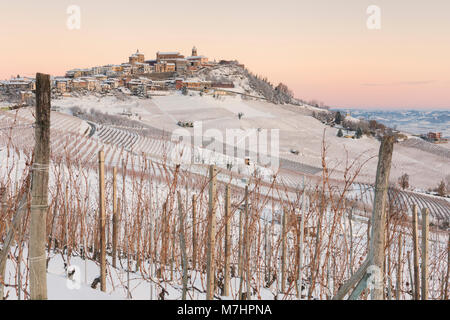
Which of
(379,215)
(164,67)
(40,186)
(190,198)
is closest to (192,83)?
(164,67)

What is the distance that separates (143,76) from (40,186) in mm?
63762

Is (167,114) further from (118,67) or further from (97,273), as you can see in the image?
(97,273)

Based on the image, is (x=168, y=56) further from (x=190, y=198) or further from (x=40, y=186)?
(x=40, y=186)

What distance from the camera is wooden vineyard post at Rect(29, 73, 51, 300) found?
4.07 feet

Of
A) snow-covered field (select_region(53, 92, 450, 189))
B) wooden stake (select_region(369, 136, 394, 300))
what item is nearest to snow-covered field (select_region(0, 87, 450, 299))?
snow-covered field (select_region(53, 92, 450, 189))

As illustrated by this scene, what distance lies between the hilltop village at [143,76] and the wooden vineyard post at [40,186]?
42676mm

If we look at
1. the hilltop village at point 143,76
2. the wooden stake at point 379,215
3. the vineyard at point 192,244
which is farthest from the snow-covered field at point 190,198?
the hilltop village at point 143,76

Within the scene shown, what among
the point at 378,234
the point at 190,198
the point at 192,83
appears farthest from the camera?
the point at 192,83

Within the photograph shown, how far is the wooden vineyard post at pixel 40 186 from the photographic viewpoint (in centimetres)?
124

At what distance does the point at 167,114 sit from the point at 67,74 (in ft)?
107

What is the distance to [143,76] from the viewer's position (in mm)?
61594

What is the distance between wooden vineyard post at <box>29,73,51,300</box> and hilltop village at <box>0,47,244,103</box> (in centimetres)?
4268

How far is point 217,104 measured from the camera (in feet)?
146
